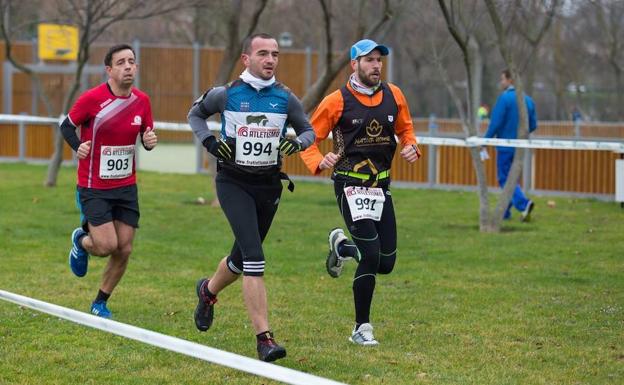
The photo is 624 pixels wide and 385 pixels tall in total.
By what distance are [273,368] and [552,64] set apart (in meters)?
37.7

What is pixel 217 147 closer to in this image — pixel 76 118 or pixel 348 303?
pixel 76 118

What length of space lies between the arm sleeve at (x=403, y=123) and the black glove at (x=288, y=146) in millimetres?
1115

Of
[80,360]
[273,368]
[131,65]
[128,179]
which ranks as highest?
[131,65]

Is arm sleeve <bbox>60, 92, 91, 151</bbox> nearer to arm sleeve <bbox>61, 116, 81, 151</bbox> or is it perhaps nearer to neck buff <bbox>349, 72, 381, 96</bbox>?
arm sleeve <bbox>61, 116, 81, 151</bbox>

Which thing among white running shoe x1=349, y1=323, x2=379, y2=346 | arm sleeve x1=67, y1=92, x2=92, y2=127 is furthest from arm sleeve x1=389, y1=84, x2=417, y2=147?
arm sleeve x1=67, y1=92, x2=92, y2=127

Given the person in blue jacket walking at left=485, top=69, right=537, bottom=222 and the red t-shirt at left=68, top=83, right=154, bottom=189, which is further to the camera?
the person in blue jacket walking at left=485, top=69, right=537, bottom=222

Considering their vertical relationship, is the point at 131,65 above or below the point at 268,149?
above

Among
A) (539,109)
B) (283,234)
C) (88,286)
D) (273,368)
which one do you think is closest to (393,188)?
(283,234)

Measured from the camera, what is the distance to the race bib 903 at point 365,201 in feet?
26.5

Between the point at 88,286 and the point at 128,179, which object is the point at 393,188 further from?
the point at 128,179

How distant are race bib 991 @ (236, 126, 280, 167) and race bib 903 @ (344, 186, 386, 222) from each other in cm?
77

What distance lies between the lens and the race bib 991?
759cm

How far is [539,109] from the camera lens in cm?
4522

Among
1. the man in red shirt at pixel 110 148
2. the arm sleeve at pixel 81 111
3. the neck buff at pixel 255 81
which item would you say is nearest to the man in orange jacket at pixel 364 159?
the neck buff at pixel 255 81
